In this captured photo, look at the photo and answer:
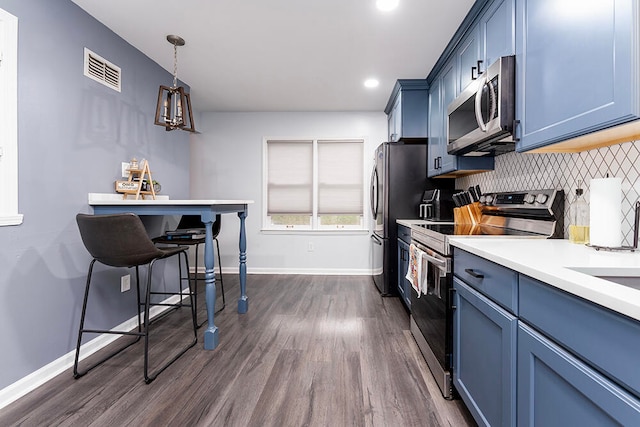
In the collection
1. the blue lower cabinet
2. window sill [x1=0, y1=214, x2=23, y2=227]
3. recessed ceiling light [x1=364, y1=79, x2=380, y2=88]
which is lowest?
the blue lower cabinet

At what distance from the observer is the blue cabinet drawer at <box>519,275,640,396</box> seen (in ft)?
2.11

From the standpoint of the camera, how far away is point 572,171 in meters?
1.69

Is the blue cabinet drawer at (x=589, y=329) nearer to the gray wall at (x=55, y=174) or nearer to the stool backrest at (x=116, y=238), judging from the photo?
the stool backrest at (x=116, y=238)

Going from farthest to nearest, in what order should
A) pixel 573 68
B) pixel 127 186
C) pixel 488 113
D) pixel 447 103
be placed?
pixel 447 103, pixel 127 186, pixel 488 113, pixel 573 68

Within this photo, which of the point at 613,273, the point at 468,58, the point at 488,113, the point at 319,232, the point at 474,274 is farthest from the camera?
the point at 319,232

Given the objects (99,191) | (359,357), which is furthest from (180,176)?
(359,357)

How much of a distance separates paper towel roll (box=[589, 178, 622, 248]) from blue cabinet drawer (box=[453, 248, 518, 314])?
19.9 inches

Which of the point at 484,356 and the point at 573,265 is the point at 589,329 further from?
the point at 484,356

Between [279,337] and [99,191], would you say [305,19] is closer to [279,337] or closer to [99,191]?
[99,191]

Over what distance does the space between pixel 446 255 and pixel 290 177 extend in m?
3.15

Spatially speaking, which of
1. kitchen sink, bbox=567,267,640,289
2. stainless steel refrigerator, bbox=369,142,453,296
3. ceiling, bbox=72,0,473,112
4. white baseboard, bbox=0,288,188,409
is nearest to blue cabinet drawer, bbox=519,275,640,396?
kitchen sink, bbox=567,267,640,289

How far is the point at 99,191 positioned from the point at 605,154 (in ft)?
10.3

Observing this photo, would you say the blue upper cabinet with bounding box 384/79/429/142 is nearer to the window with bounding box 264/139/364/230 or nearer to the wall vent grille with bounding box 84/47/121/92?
the window with bounding box 264/139/364/230

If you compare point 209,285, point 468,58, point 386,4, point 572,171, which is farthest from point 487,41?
point 209,285
